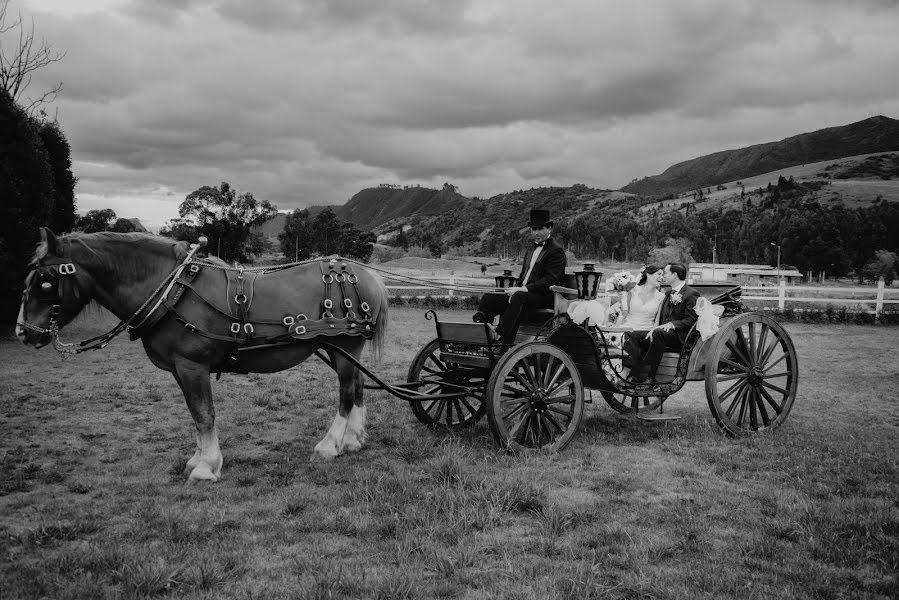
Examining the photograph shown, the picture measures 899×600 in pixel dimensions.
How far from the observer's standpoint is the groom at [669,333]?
6.77 metres

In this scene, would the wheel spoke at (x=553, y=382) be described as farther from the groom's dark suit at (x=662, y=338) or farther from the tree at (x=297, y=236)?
the tree at (x=297, y=236)

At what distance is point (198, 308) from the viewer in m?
5.18

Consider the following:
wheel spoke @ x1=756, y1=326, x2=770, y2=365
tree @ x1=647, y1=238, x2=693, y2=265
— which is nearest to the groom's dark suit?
wheel spoke @ x1=756, y1=326, x2=770, y2=365

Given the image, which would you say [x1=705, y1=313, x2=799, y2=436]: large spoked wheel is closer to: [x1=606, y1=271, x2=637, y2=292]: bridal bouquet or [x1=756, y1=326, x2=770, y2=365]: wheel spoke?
[x1=756, y1=326, x2=770, y2=365]: wheel spoke

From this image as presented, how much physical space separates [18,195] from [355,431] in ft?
35.7

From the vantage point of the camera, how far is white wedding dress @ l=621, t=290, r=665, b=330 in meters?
7.59

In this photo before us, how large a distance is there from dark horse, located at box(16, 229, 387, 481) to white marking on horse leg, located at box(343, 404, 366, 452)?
33 mm

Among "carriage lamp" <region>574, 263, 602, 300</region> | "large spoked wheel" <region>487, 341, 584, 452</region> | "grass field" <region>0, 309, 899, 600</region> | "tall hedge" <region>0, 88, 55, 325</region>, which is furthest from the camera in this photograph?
"tall hedge" <region>0, 88, 55, 325</region>

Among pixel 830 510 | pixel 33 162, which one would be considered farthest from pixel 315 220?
pixel 830 510

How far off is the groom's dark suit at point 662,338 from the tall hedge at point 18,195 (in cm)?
1222

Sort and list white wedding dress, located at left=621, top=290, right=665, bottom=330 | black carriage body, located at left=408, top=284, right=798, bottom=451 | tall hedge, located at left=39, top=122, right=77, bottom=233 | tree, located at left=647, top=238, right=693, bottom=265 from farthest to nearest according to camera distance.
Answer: tree, located at left=647, top=238, right=693, bottom=265, tall hedge, located at left=39, top=122, right=77, bottom=233, white wedding dress, located at left=621, top=290, right=665, bottom=330, black carriage body, located at left=408, top=284, right=798, bottom=451

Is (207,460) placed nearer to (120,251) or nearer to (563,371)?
(120,251)

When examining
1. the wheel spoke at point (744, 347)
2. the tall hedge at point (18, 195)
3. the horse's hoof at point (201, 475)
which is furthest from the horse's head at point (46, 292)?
the tall hedge at point (18, 195)

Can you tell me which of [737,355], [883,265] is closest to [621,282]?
[737,355]
